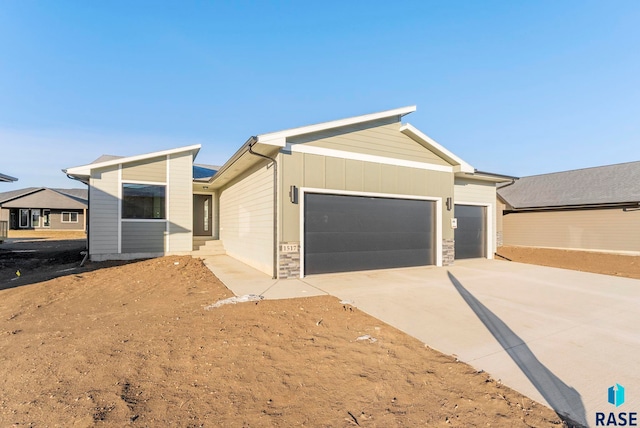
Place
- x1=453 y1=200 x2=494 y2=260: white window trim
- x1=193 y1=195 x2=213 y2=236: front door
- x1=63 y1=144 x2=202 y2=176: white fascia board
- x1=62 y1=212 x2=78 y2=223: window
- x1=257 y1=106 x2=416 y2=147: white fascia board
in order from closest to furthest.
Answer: x1=257 y1=106 x2=416 y2=147: white fascia board → x1=63 y1=144 x2=202 y2=176: white fascia board → x1=453 y1=200 x2=494 y2=260: white window trim → x1=193 y1=195 x2=213 y2=236: front door → x1=62 y1=212 x2=78 y2=223: window

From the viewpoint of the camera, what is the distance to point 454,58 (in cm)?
1122

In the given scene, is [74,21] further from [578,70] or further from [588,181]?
[588,181]

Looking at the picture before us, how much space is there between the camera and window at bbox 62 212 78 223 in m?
29.4

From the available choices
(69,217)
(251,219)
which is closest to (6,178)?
(251,219)

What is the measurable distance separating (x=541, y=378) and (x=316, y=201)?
6.06m

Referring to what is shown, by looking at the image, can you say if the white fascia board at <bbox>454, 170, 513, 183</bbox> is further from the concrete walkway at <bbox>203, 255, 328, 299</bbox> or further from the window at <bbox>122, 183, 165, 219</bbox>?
the window at <bbox>122, 183, 165, 219</bbox>

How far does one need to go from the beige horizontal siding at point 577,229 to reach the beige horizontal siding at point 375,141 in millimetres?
12231

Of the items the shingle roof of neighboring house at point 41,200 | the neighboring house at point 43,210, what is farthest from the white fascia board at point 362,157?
the shingle roof of neighboring house at point 41,200

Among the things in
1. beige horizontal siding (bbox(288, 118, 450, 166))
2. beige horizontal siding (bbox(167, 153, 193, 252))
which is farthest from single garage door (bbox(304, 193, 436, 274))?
beige horizontal siding (bbox(167, 153, 193, 252))

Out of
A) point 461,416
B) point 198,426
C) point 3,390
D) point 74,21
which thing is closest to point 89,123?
point 74,21

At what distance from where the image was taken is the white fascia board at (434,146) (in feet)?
30.9

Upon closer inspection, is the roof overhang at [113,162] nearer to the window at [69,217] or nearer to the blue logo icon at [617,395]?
the blue logo icon at [617,395]

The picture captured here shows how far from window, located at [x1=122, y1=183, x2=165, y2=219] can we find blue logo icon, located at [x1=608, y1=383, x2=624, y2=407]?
1216cm
